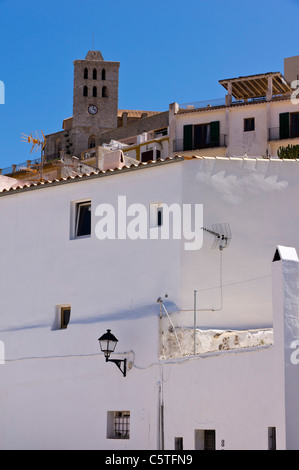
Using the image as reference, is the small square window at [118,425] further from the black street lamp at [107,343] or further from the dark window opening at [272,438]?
the dark window opening at [272,438]

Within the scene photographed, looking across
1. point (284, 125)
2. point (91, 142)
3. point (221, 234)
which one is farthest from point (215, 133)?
point (91, 142)

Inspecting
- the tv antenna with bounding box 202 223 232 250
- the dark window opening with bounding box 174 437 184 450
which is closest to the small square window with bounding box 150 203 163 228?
the tv antenna with bounding box 202 223 232 250

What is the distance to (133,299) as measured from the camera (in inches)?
687

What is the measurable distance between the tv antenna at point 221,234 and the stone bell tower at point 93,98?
61.0 meters

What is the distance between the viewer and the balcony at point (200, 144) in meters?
42.5

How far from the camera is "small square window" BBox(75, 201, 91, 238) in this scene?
1889 centimetres

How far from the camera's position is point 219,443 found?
14.5 metres

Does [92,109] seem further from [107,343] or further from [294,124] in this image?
[107,343]

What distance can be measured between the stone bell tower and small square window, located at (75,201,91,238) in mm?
59165

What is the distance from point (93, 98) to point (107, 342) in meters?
70.2

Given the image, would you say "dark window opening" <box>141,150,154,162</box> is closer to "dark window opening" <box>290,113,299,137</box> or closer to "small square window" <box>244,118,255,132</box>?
"small square window" <box>244,118,255,132</box>

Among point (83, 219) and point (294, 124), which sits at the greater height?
point (294, 124)

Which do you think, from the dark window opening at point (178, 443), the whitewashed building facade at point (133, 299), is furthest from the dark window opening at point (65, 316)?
the dark window opening at point (178, 443)
